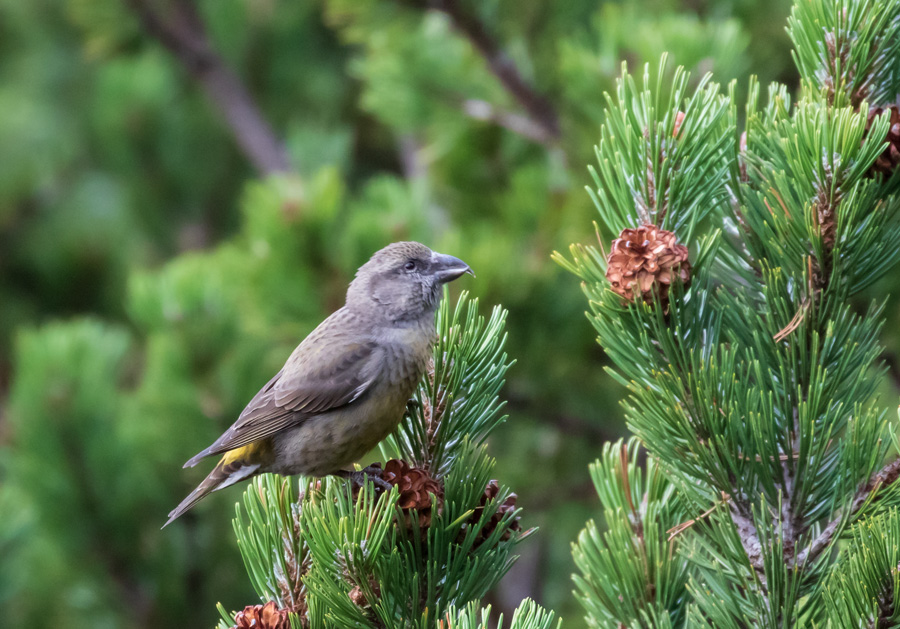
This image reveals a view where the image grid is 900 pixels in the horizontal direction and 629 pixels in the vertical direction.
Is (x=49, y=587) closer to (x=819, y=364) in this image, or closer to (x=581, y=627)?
(x=581, y=627)

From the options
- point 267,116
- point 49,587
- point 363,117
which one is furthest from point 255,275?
point 363,117

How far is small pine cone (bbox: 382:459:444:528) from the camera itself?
6.11ft

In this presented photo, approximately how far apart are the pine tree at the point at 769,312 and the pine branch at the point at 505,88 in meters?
2.50

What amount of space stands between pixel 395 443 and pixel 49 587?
147 inches

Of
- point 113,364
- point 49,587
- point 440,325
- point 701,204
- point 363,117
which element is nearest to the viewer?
point 701,204

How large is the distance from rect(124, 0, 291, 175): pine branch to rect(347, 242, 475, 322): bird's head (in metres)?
3.77

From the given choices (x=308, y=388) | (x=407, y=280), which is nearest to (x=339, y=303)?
(x=407, y=280)

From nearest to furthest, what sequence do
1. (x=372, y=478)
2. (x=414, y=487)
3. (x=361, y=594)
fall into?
(x=361, y=594), (x=414, y=487), (x=372, y=478)

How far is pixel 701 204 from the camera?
178 centimetres

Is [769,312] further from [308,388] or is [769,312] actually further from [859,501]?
[308,388]

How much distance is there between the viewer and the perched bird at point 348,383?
111 inches

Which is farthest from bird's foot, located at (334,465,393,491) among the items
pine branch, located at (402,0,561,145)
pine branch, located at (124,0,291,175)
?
pine branch, located at (124,0,291,175)

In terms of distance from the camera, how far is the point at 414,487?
1.90 metres

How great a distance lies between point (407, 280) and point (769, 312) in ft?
6.03
